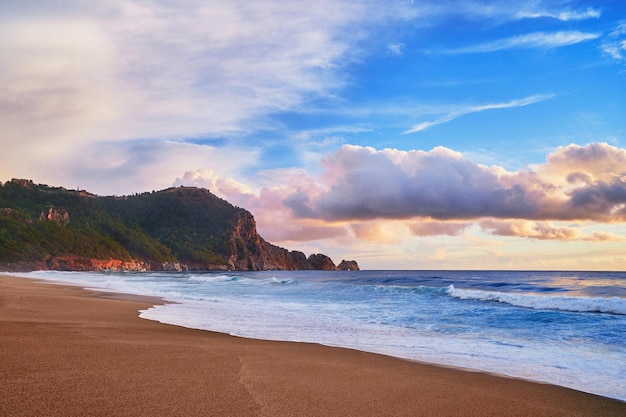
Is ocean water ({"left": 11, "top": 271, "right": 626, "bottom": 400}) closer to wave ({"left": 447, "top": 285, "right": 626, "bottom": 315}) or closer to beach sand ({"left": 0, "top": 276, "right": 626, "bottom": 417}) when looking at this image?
wave ({"left": 447, "top": 285, "right": 626, "bottom": 315})

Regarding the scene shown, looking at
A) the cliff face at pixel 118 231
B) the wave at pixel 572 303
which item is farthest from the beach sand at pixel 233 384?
the cliff face at pixel 118 231

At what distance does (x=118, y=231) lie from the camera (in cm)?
15000

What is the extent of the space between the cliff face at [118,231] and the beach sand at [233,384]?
339 ft

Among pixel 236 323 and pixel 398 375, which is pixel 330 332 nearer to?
pixel 236 323

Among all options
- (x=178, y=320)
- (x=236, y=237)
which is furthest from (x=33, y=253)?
(x=178, y=320)

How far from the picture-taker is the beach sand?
428cm

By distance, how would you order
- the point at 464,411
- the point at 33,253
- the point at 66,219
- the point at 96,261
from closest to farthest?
the point at 464,411 < the point at 33,253 < the point at 96,261 < the point at 66,219

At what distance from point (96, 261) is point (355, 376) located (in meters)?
131

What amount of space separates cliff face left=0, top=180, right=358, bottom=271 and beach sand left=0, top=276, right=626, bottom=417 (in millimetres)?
103179

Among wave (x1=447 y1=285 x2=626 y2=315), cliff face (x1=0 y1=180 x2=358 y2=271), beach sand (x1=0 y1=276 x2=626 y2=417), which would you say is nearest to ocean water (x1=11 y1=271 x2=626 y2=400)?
wave (x1=447 y1=285 x2=626 y2=315)

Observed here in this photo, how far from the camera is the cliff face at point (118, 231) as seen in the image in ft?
365

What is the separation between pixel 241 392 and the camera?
4.93 meters

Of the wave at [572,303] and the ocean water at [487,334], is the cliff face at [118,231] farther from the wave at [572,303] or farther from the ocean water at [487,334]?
the wave at [572,303]

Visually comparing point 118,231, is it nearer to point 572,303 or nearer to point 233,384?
point 572,303
